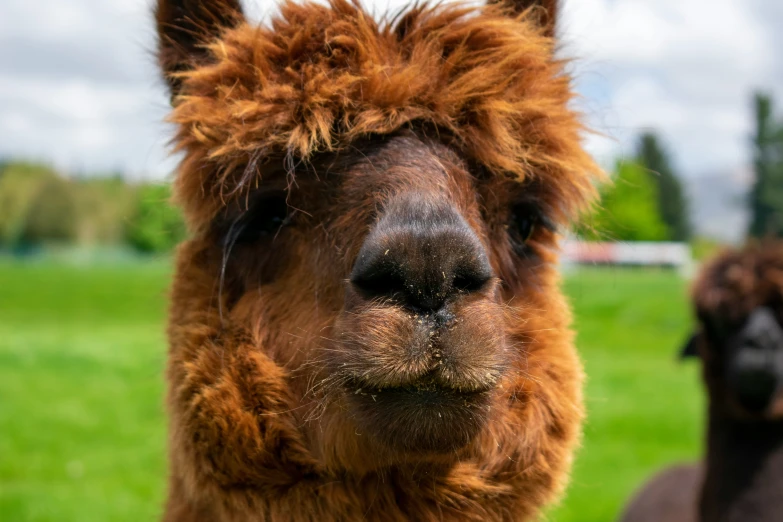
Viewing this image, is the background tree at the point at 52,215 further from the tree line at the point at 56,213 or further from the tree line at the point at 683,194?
the tree line at the point at 683,194

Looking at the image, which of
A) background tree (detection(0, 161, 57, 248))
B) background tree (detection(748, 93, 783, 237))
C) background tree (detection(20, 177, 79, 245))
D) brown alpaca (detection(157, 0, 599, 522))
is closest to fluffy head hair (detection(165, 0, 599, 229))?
brown alpaca (detection(157, 0, 599, 522))

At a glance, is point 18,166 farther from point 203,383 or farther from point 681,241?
point 203,383

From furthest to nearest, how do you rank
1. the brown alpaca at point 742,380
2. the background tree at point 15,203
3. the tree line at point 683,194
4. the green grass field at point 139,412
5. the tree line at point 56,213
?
the tree line at point 56,213, the background tree at point 15,203, the tree line at point 683,194, the green grass field at point 139,412, the brown alpaca at point 742,380

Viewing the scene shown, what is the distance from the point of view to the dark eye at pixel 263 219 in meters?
2.80

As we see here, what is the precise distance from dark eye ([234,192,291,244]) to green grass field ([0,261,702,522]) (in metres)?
0.81

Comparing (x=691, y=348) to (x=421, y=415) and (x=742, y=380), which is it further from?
(x=421, y=415)

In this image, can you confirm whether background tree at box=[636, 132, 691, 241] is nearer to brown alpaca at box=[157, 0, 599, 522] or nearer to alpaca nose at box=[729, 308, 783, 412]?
Result: alpaca nose at box=[729, 308, 783, 412]

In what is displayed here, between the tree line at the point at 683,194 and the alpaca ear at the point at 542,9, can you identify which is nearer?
the alpaca ear at the point at 542,9

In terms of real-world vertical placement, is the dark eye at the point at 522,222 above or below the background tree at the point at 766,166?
below

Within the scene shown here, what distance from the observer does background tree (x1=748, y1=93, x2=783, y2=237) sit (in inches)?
2525

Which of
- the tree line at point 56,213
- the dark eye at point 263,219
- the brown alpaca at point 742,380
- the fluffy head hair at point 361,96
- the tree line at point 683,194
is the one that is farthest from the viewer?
the tree line at point 56,213

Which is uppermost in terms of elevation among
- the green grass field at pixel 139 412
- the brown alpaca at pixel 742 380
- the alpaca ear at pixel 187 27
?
the alpaca ear at pixel 187 27

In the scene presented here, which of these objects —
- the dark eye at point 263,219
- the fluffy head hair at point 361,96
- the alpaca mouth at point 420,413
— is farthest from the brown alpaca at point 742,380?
the dark eye at point 263,219

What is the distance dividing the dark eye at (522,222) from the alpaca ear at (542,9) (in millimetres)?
885
